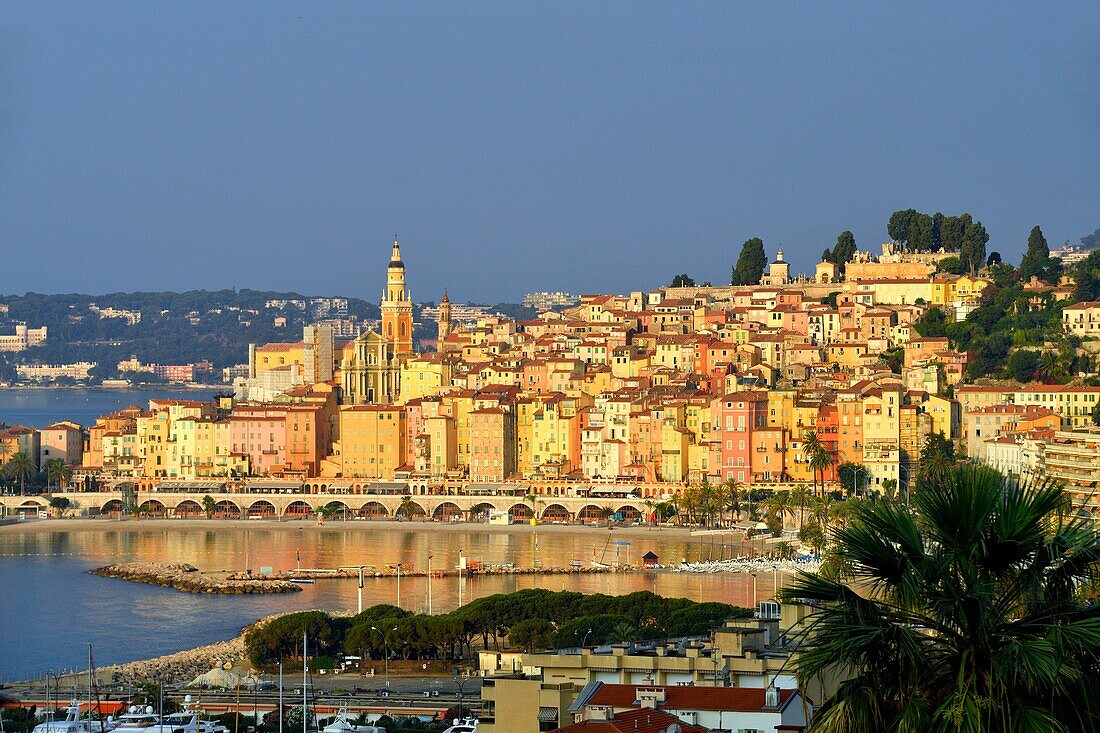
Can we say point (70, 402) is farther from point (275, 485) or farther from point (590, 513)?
point (590, 513)

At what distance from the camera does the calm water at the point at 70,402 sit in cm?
10041

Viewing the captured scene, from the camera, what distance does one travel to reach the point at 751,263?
64.1m

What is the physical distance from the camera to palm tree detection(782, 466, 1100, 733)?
564cm

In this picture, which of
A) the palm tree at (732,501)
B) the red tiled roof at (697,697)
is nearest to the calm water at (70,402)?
the palm tree at (732,501)

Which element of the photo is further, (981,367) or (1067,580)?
(981,367)

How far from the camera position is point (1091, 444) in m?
34.2

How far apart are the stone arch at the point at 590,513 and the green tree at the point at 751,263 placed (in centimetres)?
1719

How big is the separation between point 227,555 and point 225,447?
12.4 m

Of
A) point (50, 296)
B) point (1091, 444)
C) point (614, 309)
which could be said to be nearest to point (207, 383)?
point (50, 296)

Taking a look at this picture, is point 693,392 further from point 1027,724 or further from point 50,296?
point 50,296

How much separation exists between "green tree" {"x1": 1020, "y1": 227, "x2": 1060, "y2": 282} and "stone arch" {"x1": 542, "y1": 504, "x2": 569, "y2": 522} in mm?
15668

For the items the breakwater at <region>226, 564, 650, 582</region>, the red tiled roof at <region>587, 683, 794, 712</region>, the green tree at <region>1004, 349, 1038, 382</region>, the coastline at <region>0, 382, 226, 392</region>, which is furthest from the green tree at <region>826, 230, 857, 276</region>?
the coastline at <region>0, 382, 226, 392</region>

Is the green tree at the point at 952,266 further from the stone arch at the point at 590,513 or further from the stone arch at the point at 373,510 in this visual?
the stone arch at the point at 373,510

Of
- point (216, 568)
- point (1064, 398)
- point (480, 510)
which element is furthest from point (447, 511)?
point (1064, 398)
